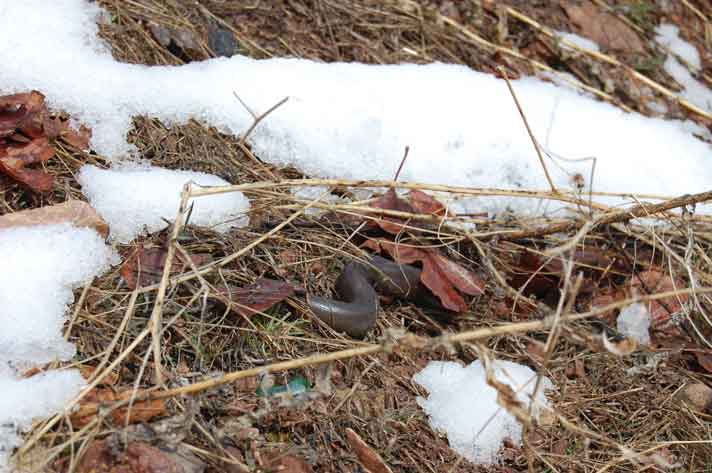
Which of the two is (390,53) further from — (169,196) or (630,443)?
(630,443)

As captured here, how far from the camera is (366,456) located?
2.16 meters

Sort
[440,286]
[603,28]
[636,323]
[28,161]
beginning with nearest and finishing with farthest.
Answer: [28,161] < [440,286] < [636,323] < [603,28]

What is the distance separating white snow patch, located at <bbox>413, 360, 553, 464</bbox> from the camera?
2350mm

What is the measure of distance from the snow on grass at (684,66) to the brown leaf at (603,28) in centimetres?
19

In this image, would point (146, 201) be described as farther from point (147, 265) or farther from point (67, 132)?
point (67, 132)

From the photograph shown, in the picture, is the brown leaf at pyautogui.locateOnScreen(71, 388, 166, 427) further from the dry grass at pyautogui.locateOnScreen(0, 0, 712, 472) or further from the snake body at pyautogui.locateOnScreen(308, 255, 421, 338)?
the snake body at pyautogui.locateOnScreen(308, 255, 421, 338)

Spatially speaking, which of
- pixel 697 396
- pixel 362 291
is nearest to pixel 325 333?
pixel 362 291

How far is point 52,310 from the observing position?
2.18 meters

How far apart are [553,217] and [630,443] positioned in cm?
95

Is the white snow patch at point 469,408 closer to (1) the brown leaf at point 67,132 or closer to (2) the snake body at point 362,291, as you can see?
(2) the snake body at point 362,291

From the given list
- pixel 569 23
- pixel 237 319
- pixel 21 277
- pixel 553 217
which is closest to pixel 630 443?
pixel 553 217

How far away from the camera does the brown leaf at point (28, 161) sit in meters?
2.48

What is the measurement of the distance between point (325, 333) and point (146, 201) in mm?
722

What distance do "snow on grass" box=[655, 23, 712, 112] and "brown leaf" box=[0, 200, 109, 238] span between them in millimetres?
3153
